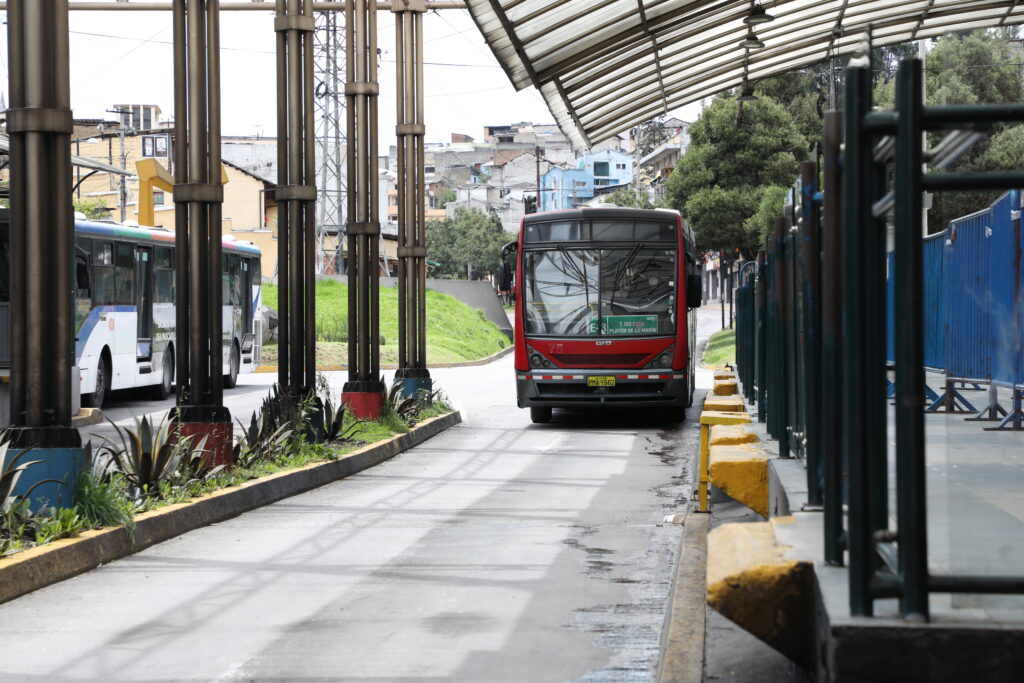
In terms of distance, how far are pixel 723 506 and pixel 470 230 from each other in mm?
92196

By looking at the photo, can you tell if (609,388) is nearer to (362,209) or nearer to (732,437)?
(362,209)

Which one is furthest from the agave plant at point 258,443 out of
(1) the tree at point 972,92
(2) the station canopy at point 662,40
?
(1) the tree at point 972,92

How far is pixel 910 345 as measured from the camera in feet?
10.9

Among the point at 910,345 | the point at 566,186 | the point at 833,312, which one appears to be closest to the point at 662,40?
the point at 833,312

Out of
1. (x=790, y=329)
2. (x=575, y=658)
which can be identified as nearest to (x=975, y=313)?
(x=790, y=329)

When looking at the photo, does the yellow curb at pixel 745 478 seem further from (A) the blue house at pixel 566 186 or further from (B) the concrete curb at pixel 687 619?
(A) the blue house at pixel 566 186

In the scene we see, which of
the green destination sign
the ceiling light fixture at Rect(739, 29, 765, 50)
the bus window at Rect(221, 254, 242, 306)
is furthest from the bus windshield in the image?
the bus window at Rect(221, 254, 242, 306)

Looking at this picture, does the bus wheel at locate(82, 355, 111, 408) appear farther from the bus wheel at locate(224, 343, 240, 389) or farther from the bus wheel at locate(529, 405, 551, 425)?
the bus wheel at locate(224, 343, 240, 389)

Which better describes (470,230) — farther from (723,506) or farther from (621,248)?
(723,506)

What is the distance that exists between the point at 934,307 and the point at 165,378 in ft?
63.9

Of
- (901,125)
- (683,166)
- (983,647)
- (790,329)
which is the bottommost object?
(983,647)

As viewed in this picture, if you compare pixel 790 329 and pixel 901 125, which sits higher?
pixel 901 125

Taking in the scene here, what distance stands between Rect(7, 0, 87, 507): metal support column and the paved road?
93 cm

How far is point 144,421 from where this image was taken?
35.9 ft
